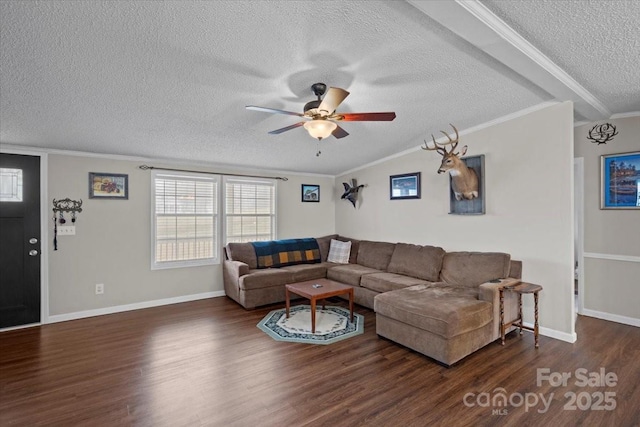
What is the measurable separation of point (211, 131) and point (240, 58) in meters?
1.57

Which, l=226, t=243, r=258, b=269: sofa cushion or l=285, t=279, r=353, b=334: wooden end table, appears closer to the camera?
l=285, t=279, r=353, b=334: wooden end table

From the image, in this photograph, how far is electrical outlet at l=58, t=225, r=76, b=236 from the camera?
4.05 meters

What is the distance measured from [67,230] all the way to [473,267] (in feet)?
17.5

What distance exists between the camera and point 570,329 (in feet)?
10.8

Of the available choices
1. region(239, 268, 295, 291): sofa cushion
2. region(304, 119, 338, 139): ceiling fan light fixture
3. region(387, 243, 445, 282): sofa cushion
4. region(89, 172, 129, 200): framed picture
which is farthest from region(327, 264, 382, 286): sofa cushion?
region(89, 172, 129, 200): framed picture

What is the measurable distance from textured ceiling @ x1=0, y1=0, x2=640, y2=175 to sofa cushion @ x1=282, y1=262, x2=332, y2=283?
2286 mm

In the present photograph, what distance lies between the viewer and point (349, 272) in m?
4.88

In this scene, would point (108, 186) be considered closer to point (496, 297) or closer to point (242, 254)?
point (242, 254)

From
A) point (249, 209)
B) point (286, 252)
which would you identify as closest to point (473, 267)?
A: point (286, 252)

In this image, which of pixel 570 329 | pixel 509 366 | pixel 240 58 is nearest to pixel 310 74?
pixel 240 58

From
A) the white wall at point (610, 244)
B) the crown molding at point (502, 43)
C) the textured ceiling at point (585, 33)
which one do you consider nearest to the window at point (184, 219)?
the crown molding at point (502, 43)

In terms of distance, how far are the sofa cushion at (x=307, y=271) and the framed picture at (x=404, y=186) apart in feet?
5.77

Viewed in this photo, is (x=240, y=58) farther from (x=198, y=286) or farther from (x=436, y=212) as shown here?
(x=198, y=286)

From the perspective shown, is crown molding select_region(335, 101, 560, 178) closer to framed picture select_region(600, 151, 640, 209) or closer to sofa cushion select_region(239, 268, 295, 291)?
framed picture select_region(600, 151, 640, 209)
